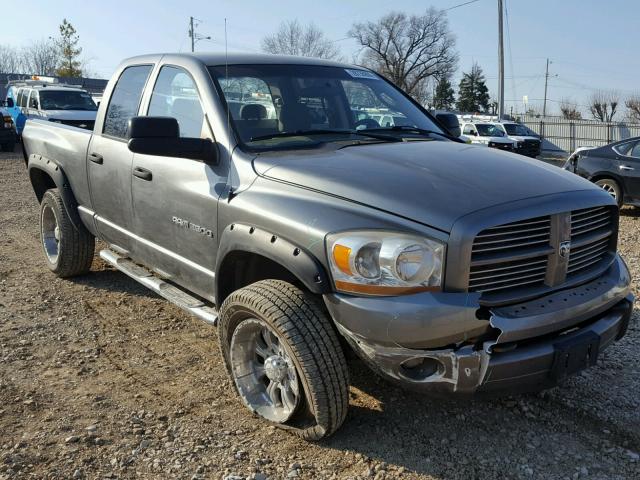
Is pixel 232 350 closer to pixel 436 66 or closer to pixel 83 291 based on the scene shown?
pixel 83 291

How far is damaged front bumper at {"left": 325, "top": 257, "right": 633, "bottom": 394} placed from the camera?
255 centimetres

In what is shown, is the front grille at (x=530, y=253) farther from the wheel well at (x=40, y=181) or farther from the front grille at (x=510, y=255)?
the wheel well at (x=40, y=181)

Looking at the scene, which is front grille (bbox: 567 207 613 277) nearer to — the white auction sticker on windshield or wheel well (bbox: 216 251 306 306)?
wheel well (bbox: 216 251 306 306)

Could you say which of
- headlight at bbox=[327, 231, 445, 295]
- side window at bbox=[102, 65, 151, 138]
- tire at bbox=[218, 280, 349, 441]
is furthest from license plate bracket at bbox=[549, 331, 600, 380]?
side window at bbox=[102, 65, 151, 138]

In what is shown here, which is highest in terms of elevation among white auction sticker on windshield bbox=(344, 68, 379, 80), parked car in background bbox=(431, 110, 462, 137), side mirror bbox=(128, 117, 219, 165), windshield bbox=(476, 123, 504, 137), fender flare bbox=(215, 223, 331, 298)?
windshield bbox=(476, 123, 504, 137)

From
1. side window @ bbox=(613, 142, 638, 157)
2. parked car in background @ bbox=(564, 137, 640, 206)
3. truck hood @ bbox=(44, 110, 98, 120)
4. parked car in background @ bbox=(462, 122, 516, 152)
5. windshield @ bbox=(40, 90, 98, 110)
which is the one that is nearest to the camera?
parked car in background @ bbox=(564, 137, 640, 206)

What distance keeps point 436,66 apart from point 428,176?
2514 inches

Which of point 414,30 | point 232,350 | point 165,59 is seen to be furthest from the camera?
A: point 414,30

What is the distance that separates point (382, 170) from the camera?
9.93ft

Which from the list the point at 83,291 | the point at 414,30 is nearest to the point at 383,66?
the point at 414,30

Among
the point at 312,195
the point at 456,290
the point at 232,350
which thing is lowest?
the point at 232,350

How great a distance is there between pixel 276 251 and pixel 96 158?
237cm

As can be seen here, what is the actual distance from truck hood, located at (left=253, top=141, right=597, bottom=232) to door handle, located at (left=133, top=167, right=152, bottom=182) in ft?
3.24

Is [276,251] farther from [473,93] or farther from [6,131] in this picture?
[473,93]
